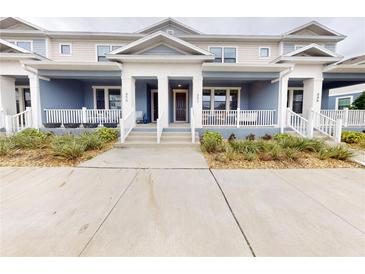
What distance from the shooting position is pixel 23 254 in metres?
2.16

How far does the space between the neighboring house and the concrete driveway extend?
5207 millimetres

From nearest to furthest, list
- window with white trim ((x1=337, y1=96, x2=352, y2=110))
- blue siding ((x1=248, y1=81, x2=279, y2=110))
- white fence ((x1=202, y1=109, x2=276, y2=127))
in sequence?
white fence ((x1=202, y1=109, x2=276, y2=127))
blue siding ((x1=248, y1=81, x2=279, y2=110))
window with white trim ((x1=337, y1=96, x2=352, y2=110))

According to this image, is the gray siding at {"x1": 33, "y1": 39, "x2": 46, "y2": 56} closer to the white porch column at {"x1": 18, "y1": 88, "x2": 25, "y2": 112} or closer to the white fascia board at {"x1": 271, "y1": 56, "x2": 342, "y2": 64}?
the white porch column at {"x1": 18, "y1": 88, "x2": 25, "y2": 112}

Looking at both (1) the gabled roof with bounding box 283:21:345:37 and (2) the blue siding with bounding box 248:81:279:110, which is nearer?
(2) the blue siding with bounding box 248:81:279:110

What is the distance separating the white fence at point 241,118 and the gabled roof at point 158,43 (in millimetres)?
3231

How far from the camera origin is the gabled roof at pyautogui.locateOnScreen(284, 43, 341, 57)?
433 inches

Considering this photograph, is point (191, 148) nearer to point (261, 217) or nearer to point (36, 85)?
point (261, 217)

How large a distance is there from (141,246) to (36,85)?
38.8 ft

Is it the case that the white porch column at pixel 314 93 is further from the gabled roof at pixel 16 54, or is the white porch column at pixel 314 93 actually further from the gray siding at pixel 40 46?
the gray siding at pixel 40 46

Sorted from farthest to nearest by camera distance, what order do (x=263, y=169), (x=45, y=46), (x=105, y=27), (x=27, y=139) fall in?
(x=105, y=27) → (x=45, y=46) → (x=27, y=139) → (x=263, y=169)

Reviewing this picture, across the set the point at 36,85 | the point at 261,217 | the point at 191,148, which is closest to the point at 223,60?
the point at 191,148

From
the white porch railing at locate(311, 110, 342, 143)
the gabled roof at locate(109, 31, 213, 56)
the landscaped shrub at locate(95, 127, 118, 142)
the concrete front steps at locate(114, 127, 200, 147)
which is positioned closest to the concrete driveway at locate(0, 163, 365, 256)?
the concrete front steps at locate(114, 127, 200, 147)

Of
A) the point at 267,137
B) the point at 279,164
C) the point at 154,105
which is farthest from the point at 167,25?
the point at 279,164

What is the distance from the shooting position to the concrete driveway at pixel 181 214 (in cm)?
227
